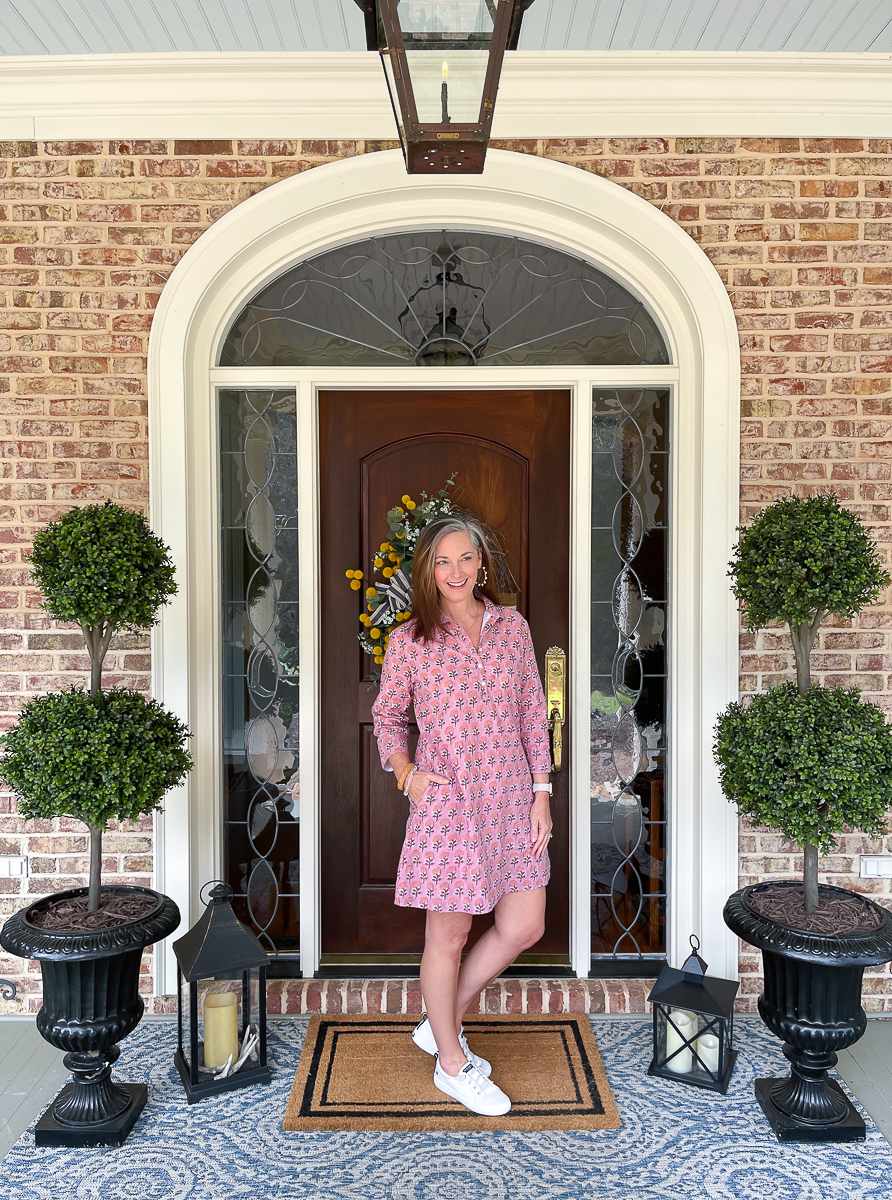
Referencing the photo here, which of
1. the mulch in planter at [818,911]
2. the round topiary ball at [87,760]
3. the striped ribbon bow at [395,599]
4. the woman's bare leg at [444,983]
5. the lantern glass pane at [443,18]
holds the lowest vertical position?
the woman's bare leg at [444,983]

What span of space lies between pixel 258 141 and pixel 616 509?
5.92 ft

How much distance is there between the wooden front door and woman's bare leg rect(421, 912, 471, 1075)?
778 mm

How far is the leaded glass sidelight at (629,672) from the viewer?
3.21m

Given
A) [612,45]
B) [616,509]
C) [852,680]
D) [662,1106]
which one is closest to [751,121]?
[612,45]

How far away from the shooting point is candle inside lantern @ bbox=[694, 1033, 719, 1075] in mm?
2635

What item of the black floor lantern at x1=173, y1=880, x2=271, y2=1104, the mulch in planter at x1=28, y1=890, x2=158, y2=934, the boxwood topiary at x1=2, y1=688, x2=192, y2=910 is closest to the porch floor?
the black floor lantern at x1=173, y1=880, x2=271, y2=1104

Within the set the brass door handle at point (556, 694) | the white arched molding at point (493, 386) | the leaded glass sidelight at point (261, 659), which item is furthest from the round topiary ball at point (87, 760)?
the brass door handle at point (556, 694)

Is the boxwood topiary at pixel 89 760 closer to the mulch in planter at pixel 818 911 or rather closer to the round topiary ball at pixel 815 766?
the round topiary ball at pixel 815 766

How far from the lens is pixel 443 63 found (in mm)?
1453

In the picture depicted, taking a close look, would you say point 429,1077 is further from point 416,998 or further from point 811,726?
point 811,726

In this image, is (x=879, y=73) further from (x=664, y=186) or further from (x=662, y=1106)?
(x=662, y=1106)

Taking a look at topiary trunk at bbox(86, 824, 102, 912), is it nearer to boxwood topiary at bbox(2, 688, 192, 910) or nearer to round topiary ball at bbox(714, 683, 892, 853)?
boxwood topiary at bbox(2, 688, 192, 910)

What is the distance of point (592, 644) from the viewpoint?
3.22 metres

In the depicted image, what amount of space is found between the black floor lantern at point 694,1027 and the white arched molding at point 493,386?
44cm
